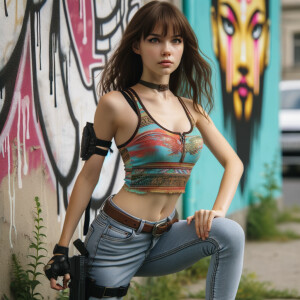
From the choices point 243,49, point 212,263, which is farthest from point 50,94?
point 243,49

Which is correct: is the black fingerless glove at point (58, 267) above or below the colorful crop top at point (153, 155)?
below

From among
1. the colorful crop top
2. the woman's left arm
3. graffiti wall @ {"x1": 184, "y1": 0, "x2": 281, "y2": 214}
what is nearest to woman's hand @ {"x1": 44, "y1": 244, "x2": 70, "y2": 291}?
the colorful crop top

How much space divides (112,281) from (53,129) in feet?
3.81

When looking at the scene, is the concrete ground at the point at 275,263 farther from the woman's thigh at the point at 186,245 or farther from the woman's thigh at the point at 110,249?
the woman's thigh at the point at 110,249

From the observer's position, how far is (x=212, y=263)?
2.74 meters

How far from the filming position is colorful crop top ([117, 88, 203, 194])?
266 cm

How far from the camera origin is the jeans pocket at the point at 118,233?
8.76ft

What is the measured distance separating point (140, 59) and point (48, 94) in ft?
2.57

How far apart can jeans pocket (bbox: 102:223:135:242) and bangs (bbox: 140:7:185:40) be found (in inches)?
31.7

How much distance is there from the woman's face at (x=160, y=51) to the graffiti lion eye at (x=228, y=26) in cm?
414

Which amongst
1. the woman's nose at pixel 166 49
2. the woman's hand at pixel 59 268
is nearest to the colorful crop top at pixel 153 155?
the woman's nose at pixel 166 49

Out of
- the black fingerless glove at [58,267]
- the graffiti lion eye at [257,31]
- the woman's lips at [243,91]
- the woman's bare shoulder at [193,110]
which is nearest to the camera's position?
the black fingerless glove at [58,267]

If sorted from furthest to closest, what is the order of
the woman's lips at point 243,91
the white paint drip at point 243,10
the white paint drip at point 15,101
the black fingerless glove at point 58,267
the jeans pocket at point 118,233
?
the white paint drip at point 243,10, the woman's lips at point 243,91, the white paint drip at point 15,101, the jeans pocket at point 118,233, the black fingerless glove at point 58,267

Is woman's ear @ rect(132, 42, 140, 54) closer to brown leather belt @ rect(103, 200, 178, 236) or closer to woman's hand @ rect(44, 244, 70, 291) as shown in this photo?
Result: brown leather belt @ rect(103, 200, 178, 236)
